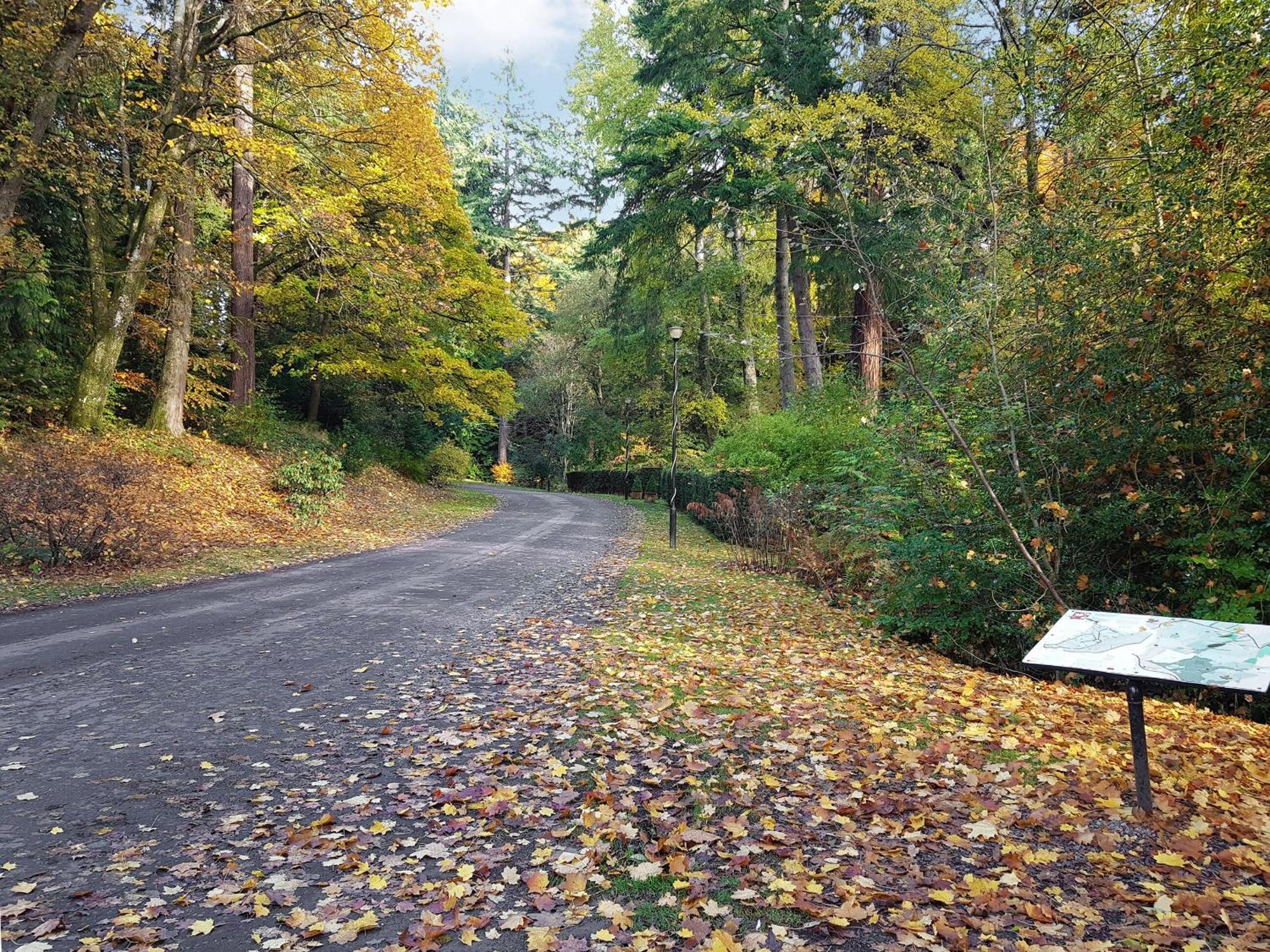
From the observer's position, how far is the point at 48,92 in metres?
10.5

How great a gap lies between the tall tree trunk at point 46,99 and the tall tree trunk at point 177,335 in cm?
254

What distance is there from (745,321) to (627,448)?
10.3m

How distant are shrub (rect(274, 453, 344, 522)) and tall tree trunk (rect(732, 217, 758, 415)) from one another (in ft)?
45.8

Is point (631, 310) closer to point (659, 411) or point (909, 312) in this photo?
point (659, 411)

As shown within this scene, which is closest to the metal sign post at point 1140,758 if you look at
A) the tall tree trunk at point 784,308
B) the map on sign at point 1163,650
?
the map on sign at point 1163,650

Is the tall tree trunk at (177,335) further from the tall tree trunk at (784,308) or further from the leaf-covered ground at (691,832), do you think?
the tall tree trunk at (784,308)

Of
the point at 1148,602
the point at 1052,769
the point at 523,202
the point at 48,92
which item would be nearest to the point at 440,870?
the point at 1052,769

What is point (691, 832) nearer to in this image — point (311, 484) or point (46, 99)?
point (311, 484)

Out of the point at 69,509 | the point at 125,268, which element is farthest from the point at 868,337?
the point at 125,268

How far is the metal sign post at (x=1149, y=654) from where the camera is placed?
294 centimetres

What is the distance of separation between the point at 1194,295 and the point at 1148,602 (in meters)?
2.74

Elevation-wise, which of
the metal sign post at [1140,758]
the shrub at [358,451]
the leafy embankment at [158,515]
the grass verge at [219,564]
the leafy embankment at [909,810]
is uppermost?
the shrub at [358,451]

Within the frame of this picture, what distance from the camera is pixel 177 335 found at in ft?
44.5

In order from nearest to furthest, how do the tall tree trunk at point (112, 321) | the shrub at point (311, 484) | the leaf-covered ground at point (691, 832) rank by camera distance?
the leaf-covered ground at point (691, 832)
the tall tree trunk at point (112, 321)
the shrub at point (311, 484)
